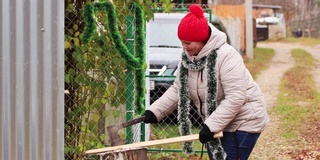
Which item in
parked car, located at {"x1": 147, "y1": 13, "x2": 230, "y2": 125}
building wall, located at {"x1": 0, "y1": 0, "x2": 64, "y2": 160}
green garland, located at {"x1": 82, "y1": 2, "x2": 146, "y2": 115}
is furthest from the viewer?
parked car, located at {"x1": 147, "y1": 13, "x2": 230, "y2": 125}

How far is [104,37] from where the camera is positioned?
632cm

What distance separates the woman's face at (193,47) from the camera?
16.1 ft

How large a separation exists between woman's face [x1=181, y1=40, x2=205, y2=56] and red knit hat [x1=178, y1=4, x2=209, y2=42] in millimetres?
34

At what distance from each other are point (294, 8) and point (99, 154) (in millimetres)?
57136

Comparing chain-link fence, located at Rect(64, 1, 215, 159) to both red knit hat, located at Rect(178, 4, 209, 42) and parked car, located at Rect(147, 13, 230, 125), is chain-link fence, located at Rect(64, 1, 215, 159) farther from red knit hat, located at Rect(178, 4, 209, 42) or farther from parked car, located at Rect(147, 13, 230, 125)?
parked car, located at Rect(147, 13, 230, 125)

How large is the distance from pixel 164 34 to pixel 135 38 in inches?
189

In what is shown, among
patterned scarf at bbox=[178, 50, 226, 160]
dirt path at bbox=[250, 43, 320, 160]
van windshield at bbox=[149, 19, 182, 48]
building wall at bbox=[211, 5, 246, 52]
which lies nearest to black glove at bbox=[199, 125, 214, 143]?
patterned scarf at bbox=[178, 50, 226, 160]

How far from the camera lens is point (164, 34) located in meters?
11.2

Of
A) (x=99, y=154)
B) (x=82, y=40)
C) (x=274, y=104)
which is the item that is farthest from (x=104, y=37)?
(x=274, y=104)

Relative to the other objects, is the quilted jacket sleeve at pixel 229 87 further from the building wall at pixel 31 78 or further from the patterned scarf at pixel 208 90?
the building wall at pixel 31 78

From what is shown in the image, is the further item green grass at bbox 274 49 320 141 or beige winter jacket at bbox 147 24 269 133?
green grass at bbox 274 49 320 141

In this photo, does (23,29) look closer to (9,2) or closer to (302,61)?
(9,2)

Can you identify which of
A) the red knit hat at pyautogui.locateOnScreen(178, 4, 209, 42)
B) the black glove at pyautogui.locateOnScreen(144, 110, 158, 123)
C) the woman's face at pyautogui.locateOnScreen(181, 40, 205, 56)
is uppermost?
the red knit hat at pyautogui.locateOnScreen(178, 4, 209, 42)

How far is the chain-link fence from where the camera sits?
6.24 metres
